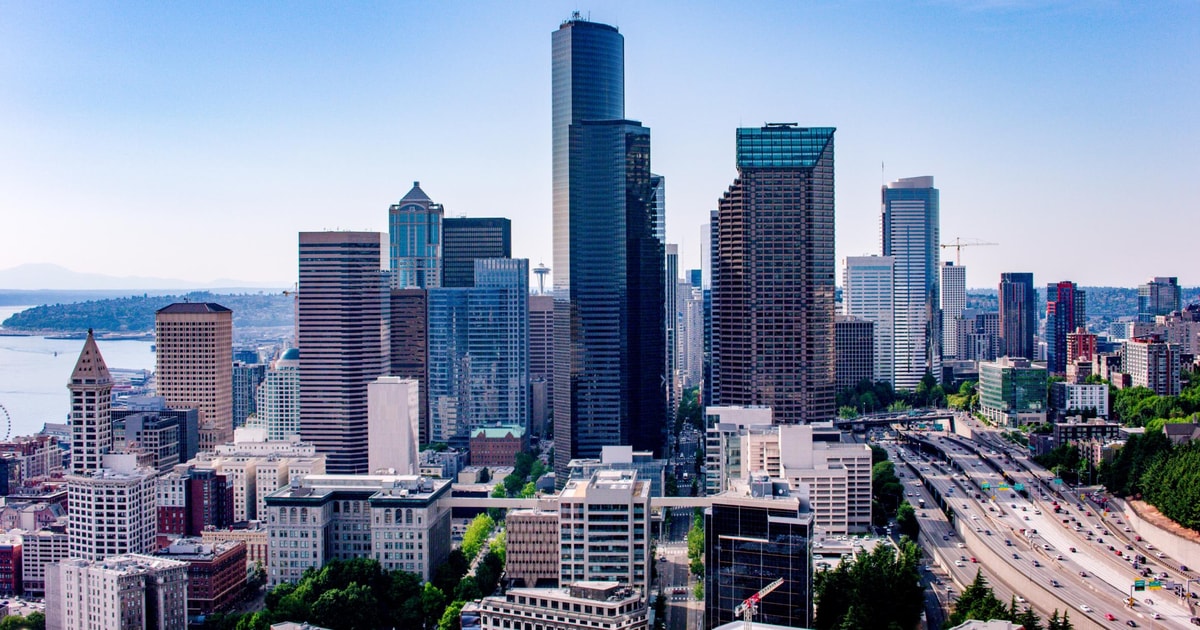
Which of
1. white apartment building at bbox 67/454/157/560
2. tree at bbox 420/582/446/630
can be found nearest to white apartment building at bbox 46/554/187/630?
white apartment building at bbox 67/454/157/560

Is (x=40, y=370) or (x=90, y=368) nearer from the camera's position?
(x=90, y=368)

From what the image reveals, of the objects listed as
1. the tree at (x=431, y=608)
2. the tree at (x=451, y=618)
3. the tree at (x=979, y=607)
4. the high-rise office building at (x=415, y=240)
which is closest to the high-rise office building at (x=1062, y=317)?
the high-rise office building at (x=415, y=240)

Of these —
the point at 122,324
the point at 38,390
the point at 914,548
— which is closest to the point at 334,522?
the point at 914,548

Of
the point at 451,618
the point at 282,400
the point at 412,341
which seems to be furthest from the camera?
the point at 412,341

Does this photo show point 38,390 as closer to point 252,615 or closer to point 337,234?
point 337,234

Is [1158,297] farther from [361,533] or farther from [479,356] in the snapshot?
[361,533]

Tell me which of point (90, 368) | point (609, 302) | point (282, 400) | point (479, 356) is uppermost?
point (609, 302)

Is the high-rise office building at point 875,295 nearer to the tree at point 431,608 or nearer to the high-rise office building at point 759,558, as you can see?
the high-rise office building at point 759,558

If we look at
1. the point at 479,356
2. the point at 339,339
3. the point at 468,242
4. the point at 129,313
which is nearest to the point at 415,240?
the point at 468,242

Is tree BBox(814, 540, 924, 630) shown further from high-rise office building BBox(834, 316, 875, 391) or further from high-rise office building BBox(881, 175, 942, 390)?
high-rise office building BBox(881, 175, 942, 390)
